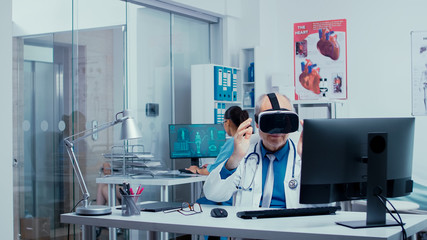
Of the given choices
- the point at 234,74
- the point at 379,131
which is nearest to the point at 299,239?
the point at 379,131

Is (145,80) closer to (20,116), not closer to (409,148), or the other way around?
(20,116)

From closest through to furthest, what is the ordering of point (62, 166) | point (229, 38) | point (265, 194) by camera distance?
point (265, 194) < point (62, 166) < point (229, 38)

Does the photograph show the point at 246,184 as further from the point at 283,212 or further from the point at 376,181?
the point at 376,181

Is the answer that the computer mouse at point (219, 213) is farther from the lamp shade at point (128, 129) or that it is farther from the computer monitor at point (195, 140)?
the computer monitor at point (195, 140)

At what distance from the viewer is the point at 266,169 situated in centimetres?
291

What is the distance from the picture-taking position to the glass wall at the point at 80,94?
4.57m

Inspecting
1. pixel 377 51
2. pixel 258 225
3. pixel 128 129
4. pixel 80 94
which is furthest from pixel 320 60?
pixel 258 225

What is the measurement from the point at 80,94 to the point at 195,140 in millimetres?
Answer: 1271

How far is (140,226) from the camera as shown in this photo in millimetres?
2488

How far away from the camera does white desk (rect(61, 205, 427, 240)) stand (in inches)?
83.7

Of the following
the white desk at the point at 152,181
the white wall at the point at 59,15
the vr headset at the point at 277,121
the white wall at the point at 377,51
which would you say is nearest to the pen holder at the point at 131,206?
the vr headset at the point at 277,121

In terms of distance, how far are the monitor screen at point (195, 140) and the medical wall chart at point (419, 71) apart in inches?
85.8

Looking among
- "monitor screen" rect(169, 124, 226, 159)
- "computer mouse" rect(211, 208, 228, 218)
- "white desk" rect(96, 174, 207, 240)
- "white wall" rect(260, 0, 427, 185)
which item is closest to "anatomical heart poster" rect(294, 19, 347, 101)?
"white wall" rect(260, 0, 427, 185)

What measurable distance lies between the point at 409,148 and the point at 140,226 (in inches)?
48.3
